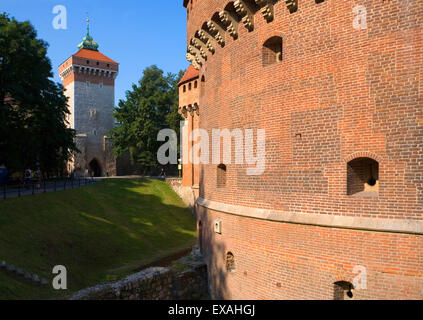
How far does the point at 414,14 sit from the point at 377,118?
213cm

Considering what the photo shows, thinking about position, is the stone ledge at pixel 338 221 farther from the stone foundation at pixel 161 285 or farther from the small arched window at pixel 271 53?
the small arched window at pixel 271 53

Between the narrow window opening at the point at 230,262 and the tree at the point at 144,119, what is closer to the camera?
the narrow window opening at the point at 230,262

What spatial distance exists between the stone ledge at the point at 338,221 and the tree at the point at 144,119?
105 feet

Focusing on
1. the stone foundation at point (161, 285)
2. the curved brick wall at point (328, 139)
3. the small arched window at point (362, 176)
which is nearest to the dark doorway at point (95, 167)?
the stone foundation at point (161, 285)

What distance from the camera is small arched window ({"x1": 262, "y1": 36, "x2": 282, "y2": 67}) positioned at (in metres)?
10.5

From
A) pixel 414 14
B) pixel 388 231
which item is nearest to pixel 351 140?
pixel 388 231

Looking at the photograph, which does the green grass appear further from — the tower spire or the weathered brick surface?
the tower spire

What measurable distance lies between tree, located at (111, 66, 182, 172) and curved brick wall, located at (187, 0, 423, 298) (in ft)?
103

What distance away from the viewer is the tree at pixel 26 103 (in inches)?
899

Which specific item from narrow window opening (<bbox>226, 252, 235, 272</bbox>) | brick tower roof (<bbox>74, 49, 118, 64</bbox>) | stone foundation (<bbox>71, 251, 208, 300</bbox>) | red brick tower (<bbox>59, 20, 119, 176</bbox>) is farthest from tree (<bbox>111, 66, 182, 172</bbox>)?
narrow window opening (<bbox>226, 252, 235, 272</bbox>)

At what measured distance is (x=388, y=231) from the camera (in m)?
7.82
